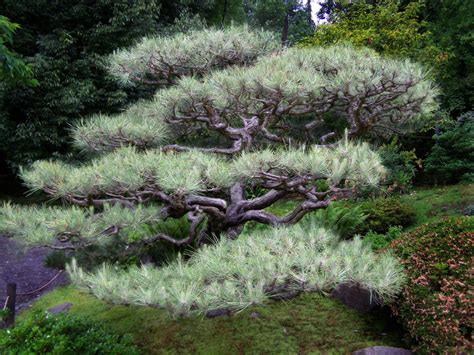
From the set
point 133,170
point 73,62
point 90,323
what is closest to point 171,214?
point 133,170

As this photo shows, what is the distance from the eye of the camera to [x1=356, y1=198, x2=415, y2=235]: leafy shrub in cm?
577

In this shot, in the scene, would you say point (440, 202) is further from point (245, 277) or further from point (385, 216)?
point (245, 277)

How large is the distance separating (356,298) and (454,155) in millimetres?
6460

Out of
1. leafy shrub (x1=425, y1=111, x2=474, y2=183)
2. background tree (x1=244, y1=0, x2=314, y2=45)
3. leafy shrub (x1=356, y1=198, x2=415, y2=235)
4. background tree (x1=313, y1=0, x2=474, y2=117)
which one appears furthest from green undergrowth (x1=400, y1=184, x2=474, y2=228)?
background tree (x1=244, y1=0, x2=314, y2=45)

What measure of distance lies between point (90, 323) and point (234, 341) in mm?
1100

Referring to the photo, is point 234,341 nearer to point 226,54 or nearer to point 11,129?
point 226,54

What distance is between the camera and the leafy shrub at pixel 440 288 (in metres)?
2.31

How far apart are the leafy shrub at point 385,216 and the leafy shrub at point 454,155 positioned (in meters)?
2.60

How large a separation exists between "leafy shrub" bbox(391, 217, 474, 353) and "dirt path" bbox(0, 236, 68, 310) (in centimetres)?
475

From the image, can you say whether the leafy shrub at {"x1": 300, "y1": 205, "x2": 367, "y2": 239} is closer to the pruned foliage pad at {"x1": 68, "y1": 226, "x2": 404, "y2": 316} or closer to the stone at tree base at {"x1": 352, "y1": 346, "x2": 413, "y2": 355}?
the stone at tree base at {"x1": 352, "y1": 346, "x2": 413, "y2": 355}

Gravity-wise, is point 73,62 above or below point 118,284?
above

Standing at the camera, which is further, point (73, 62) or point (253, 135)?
point (73, 62)

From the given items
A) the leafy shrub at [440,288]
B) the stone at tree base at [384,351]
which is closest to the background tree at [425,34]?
the leafy shrub at [440,288]

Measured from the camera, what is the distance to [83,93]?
7535mm
